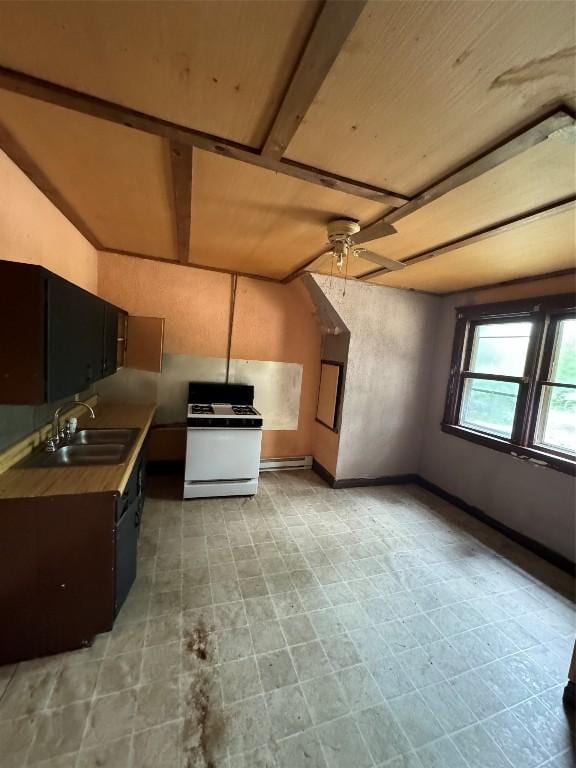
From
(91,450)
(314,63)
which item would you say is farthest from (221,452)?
(314,63)

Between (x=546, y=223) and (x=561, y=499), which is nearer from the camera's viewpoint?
(x=546, y=223)

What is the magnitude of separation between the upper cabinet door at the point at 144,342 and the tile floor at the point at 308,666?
5.08 feet

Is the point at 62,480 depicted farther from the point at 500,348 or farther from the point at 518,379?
the point at 500,348

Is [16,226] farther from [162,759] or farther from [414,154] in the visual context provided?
[162,759]

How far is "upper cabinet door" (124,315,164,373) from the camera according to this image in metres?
3.05

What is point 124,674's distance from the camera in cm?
143

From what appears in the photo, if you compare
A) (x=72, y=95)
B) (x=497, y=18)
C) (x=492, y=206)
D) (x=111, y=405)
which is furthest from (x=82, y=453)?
(x=492, y=206)

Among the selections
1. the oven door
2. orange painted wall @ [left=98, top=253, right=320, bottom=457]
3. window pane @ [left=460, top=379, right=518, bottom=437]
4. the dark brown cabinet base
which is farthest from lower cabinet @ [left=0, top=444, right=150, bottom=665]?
window pane @ [left=460, top=379, right=518, bottom=437]

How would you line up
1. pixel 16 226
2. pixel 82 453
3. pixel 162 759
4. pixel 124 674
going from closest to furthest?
pixel 162 759, pixel 124 674, pixel 16 226, pixel 82 453

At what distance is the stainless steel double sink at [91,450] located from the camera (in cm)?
185

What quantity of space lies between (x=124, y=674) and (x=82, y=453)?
1.31 m

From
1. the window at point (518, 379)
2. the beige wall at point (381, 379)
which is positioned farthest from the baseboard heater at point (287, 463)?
the window at point (518, 379)

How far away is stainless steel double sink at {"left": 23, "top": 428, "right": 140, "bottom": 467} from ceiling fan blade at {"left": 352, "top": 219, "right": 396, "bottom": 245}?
75.2 inches

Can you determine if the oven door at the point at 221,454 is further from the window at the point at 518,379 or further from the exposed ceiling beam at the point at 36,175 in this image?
the window at the point at 518,379
